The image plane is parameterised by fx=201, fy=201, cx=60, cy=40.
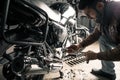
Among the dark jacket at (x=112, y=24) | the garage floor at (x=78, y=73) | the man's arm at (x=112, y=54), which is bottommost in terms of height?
the garage floor at (x=78, y=73)

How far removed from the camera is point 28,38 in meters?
2.02

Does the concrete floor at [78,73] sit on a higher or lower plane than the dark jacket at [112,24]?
lower

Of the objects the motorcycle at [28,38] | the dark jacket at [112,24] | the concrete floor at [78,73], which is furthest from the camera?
the concrete floor at [78,73]

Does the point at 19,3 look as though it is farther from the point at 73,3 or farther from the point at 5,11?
the point at 73,3

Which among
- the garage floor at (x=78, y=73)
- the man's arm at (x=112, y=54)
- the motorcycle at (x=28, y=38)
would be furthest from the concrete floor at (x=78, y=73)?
the man's arm at (x=112, y=54)

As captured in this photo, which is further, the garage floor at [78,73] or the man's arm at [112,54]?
the garage floor at [78,73]

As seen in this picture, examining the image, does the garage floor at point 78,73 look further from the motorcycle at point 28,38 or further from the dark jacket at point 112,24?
the dark jacket at point 112,24

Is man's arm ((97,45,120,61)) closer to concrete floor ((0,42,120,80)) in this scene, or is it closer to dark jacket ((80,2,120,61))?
dark jacket ((80,2,120,61))

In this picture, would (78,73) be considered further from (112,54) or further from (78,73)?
(112,54)

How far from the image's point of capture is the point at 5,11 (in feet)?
4.99

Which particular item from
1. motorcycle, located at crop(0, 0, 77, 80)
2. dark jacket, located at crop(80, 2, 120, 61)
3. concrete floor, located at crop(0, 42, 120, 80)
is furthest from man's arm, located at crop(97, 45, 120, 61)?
concrete floor, located at crop(0, 42, 120, 80)

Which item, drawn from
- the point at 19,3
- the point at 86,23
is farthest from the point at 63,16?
the point at 86,23

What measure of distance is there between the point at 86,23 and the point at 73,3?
7.99ft

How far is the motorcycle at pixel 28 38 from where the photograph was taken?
1.71 meters
